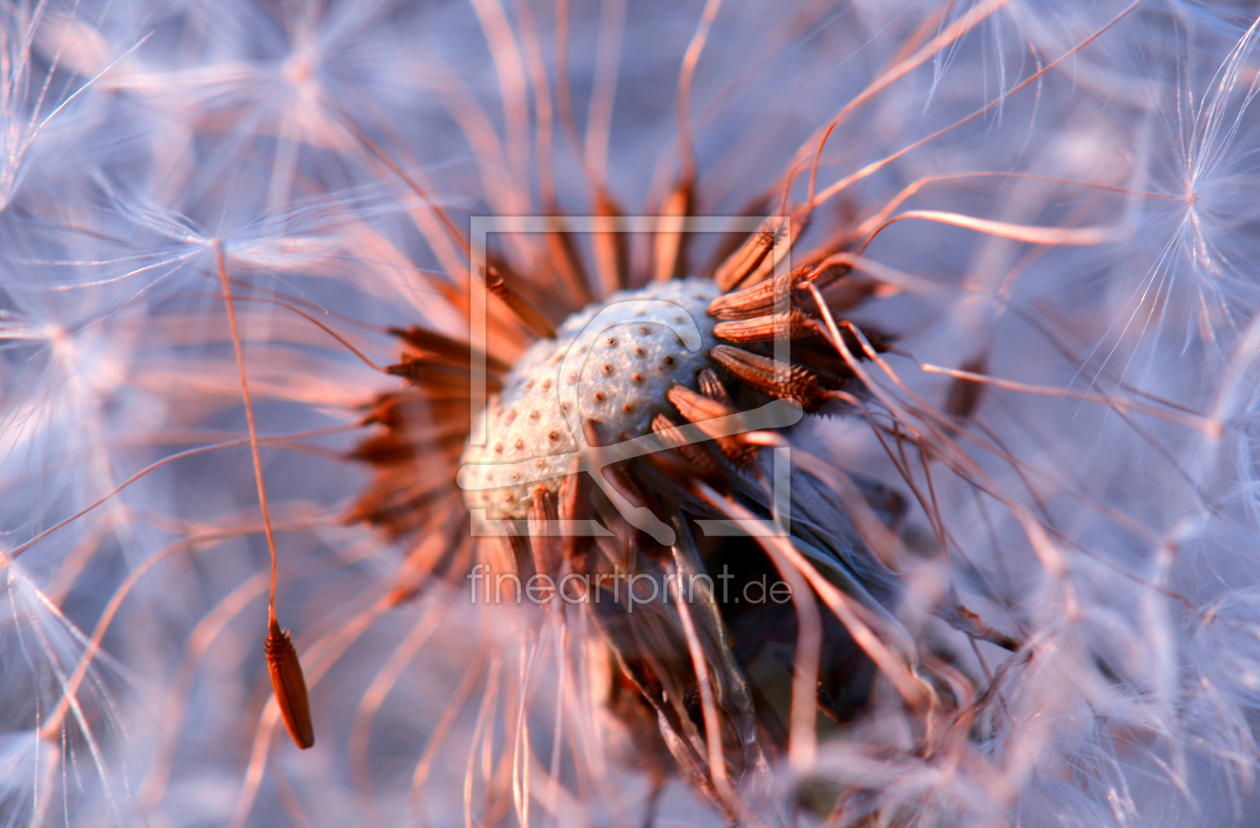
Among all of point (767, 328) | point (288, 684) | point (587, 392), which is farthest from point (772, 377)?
point (288, 684)

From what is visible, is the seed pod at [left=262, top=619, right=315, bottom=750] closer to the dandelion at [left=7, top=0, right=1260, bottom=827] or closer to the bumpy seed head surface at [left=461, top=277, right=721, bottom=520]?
the dandelion at [left=7, top=0, right=1260, bottom=827]

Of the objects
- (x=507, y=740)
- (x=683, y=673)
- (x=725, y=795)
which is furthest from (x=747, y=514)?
(x=507, y=740)

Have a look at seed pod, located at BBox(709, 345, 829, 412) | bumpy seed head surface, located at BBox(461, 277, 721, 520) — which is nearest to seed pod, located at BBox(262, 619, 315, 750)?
bumpy seed head surface, located at BBox(461, 277, 721, 520)

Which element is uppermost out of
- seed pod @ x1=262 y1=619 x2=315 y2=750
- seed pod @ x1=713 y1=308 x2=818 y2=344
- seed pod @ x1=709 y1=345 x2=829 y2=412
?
seed pod @ x1=713 y1=308 x2=818 y2=344

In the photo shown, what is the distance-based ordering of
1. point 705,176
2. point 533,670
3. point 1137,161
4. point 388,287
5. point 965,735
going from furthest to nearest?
point 705,176, point 388,287, point 1137,161, point 533,670, point 965,735

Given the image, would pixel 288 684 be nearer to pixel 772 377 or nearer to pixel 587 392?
pixel 587 392

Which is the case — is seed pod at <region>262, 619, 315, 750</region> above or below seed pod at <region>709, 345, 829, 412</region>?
below

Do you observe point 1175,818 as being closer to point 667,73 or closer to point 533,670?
point 533,670

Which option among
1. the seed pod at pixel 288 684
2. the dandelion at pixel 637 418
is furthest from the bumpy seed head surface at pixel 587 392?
the seed pod at pixel 288 684

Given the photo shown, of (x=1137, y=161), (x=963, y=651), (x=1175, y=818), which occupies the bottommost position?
(x=1175, y=818)
